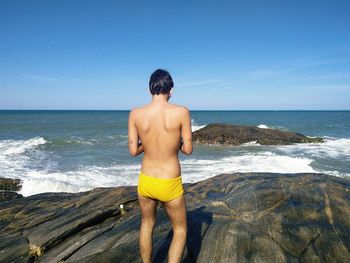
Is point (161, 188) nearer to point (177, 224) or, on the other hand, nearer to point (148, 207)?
point (148, 207)

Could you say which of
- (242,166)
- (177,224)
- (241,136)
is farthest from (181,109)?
(241,136)

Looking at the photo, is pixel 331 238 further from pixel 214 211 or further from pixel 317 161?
pixel 317 161

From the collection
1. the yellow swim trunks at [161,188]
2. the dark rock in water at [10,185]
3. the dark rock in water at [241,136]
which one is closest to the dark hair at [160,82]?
the yellow swim trunks at [161,188]

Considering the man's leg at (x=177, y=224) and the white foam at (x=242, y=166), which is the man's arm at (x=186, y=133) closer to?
the man's leg at (x=177, y=224)

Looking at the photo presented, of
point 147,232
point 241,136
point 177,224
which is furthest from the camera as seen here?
point 241,136

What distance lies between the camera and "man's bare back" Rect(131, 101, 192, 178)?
13.5 ft

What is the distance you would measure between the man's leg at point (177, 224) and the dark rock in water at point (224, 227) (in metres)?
0.78

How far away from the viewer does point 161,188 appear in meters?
4.18

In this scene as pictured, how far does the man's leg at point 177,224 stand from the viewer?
4.28 meters

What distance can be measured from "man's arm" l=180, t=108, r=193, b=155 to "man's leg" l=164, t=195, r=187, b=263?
0.64m

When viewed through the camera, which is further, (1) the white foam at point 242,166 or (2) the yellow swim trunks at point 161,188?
(1) the white foam at point 242,166

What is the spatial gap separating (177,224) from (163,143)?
3.55 ft

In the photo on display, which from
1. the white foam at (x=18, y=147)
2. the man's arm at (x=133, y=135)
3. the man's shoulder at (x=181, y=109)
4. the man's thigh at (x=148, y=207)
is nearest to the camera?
the man's shoulder at (x=181, y=109)

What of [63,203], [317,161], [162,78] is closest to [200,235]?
[162,78]
